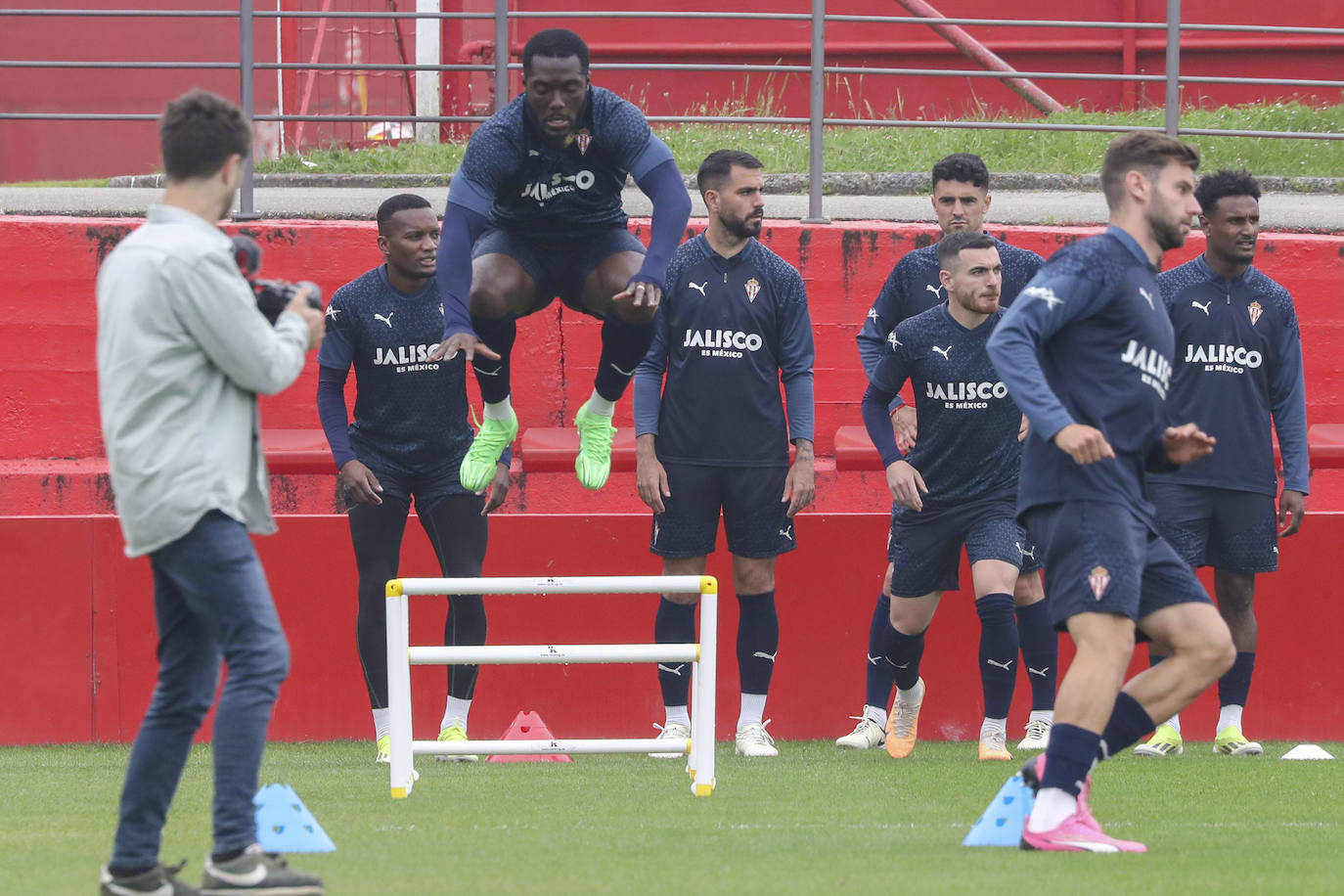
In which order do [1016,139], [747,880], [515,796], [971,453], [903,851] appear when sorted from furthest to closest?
[1016,139] < [971,453] < [515,796] < [903,851] < [747,880]

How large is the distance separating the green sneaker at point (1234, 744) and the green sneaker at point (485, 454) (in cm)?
331

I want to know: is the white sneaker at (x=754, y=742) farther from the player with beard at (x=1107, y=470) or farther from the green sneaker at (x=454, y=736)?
the player with beard at (x=1107, y=470)

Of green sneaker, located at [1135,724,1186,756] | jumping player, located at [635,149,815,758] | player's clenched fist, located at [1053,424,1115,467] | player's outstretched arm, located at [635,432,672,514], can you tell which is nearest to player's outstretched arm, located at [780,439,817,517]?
jumping player, located at [635,149,815,758]

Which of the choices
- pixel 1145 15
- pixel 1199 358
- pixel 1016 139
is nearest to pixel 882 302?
pixel 1199 358

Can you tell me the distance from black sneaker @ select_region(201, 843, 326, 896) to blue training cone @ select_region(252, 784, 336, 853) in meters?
0.71

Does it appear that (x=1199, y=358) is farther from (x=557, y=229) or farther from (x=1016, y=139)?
(x=1016, y=139)

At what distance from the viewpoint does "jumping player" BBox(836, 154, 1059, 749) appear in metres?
7.86

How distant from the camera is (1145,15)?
16.1 metres

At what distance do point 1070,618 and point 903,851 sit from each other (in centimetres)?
81

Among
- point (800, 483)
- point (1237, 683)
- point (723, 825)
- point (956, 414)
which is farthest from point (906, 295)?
point (723, 825)

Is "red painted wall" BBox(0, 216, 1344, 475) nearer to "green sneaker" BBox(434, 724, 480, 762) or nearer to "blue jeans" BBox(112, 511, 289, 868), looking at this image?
"green sneaker" BBox(434, 724, 480, 762)

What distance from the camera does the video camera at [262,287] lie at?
14.7 feet

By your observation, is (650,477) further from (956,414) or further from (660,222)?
(660,222)

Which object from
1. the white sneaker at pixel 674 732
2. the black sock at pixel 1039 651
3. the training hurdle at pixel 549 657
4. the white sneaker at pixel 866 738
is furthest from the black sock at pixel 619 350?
the black sock at pixel 1039 651
